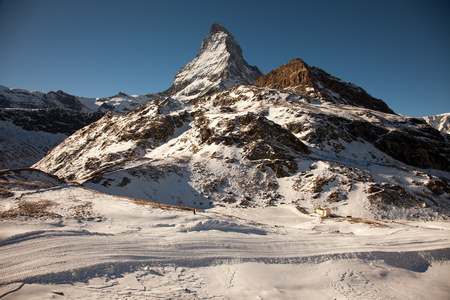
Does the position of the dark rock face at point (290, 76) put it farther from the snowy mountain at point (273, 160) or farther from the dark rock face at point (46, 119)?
the dark rock face at point (46, 119)

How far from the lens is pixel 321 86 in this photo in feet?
318

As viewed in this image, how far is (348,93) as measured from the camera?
322ft

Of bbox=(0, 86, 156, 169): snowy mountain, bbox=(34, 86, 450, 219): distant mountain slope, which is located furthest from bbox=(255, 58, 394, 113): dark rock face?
bbox=(0, 86, 156, 169): snowy mountain

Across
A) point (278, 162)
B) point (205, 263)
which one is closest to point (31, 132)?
point (278, 162)

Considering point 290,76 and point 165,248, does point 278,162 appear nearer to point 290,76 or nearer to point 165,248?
point 165,248

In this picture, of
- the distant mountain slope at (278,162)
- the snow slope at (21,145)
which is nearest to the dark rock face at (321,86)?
the distant mountain slope at (278,162)

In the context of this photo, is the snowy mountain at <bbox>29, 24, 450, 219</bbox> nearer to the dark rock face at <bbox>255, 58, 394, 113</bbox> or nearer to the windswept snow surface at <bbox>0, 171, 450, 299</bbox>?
the dark rock face at <bbox>255, 58, 394, 113</bbox>

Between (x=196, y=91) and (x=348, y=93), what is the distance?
11604 centimetres

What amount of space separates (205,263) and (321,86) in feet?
345

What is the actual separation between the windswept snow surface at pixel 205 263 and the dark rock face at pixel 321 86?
281ft

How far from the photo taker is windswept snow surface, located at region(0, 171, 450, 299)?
6156mm

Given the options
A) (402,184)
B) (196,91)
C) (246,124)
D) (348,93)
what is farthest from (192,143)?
(196,91)

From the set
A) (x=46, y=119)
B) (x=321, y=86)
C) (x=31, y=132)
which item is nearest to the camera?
(x=321, y=86)

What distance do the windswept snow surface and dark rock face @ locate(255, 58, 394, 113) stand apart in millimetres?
85542
